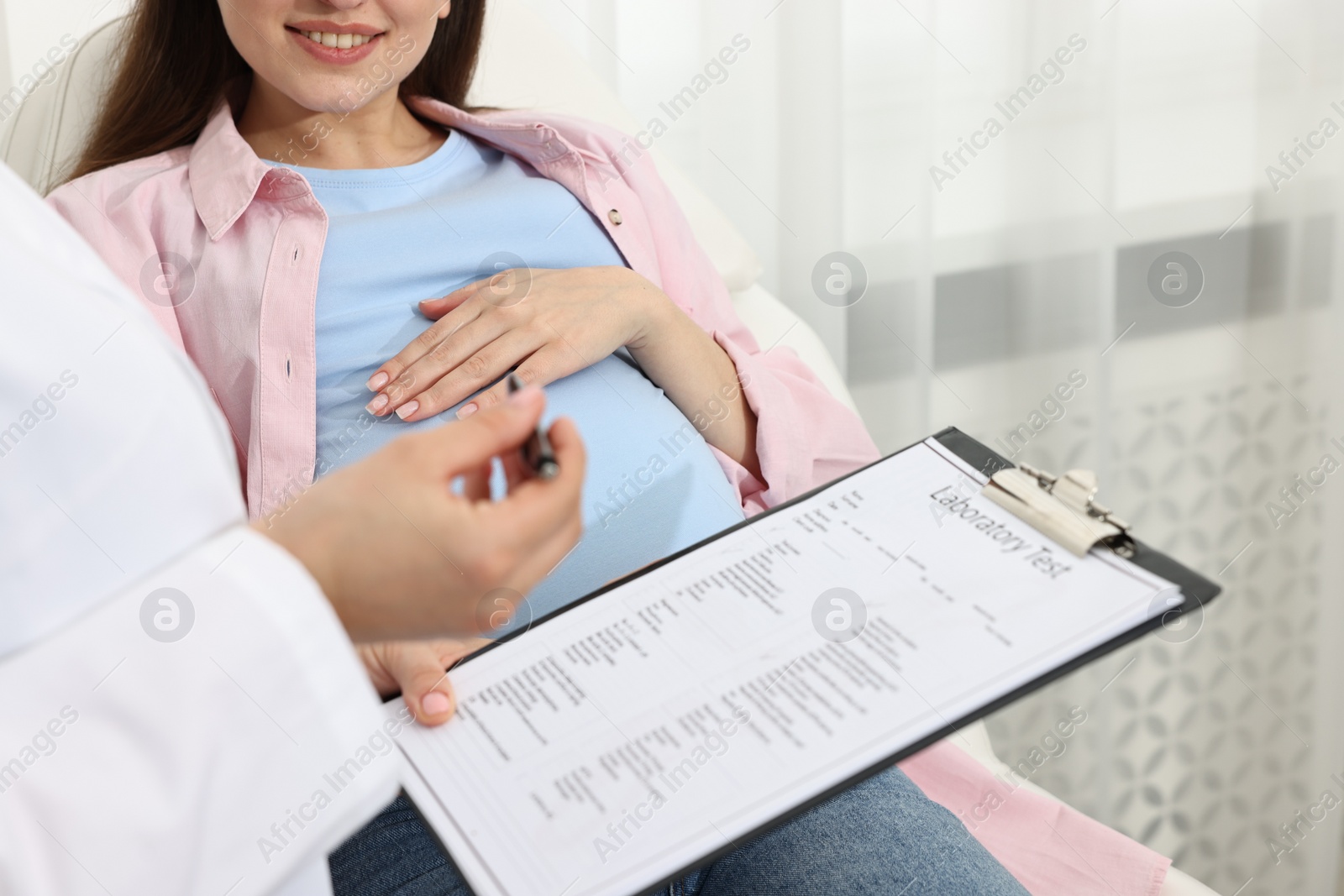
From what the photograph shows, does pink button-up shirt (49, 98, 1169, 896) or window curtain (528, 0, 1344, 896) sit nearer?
pink button-up shirt (49, 98, 1169, 896)

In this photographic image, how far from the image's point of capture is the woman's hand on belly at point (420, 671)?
59 centimetres

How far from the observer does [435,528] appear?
42cm

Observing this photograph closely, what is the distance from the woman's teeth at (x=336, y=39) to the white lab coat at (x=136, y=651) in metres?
0.57

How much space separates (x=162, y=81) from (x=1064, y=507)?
896mm

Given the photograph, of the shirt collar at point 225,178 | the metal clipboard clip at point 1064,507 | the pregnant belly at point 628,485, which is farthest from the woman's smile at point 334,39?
the metal clipboard clip at point 1064,507

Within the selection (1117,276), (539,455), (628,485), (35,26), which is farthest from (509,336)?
(1117,276)

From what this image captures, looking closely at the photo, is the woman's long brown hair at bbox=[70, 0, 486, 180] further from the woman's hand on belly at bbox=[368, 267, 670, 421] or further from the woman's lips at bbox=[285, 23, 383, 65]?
the woman's hand on belly at bbox=[368, 267, 670, 421]

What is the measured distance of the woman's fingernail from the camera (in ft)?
1.92

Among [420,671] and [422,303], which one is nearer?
[420,671]

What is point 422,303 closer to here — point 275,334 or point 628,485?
point 275,334

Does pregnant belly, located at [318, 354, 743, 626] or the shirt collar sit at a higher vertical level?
the shirt collar

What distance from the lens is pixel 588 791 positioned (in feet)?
1.73

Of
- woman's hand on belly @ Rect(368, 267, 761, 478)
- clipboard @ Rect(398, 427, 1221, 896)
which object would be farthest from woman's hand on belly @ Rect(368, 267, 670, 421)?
clipboard @ Rect(398, 427, 1221, 896)

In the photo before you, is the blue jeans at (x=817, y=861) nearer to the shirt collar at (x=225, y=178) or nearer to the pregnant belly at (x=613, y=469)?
the pregnant belly at (x=613, y=469)
